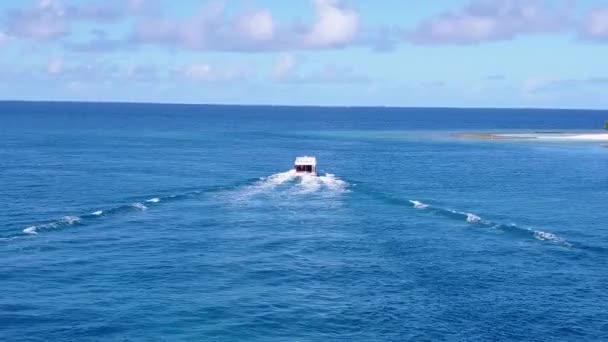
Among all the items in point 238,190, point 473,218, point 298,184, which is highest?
point 298,184

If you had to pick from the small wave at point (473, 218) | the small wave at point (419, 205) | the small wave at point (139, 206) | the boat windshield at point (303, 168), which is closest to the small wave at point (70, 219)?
the small wave at point (139, 206)

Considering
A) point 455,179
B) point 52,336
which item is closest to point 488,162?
point 455,179

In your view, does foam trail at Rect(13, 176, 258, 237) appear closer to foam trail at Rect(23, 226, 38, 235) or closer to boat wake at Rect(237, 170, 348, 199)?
foam trail at Rect(23, 226, 38, 235)

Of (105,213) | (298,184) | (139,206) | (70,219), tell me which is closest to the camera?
(70,219)

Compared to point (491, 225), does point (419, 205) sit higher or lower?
higher

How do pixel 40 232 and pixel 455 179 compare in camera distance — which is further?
pixel 455 179

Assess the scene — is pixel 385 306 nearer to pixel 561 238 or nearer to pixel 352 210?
pixel 561 238

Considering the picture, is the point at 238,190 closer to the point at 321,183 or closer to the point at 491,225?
the point at 321,183

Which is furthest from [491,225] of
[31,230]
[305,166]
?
[31,230]

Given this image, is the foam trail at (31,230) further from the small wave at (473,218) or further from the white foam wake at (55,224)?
the small wave at (473,218)
